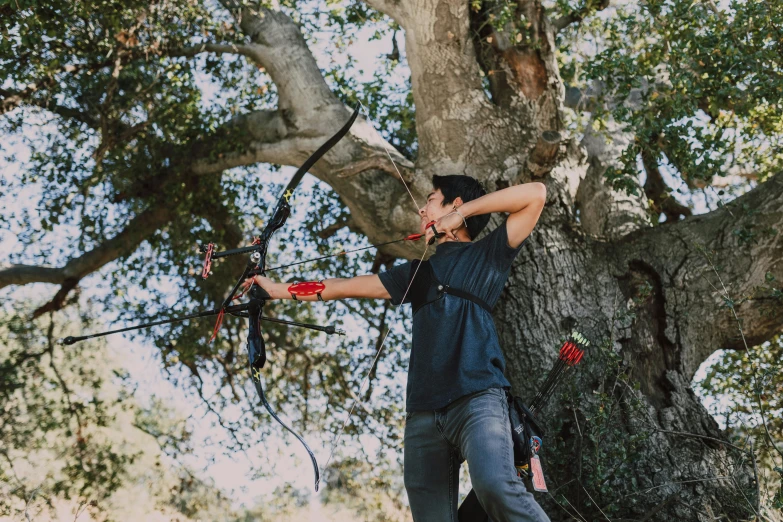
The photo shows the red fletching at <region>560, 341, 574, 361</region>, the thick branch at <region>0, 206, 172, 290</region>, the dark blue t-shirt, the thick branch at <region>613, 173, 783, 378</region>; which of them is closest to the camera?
the dark blue t-shirt

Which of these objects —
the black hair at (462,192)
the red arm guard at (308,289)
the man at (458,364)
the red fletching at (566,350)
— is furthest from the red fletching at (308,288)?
the red fletching at (566,350)

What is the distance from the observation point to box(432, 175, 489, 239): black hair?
3.42 m

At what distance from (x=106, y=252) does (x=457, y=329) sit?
5076mm

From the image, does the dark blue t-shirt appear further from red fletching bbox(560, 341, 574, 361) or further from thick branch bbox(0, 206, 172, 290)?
thick branch bbox(0, 206, 172, 290)

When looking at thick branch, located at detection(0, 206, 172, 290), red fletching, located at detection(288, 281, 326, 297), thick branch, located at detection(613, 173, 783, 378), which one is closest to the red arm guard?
red fletching, located at detection(288, 281, 326, 297)

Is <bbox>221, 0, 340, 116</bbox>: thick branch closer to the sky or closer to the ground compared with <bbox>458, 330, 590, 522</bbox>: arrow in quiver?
closer to the sky

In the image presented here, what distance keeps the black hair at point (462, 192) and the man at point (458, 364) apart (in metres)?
0.03

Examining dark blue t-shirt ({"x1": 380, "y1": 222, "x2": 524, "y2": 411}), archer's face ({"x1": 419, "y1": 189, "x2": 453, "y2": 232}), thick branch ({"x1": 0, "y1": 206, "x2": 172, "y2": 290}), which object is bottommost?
dark blue t-shirt ({"x1": 380, "y1": 222, "x2": 524, "y2": 411})

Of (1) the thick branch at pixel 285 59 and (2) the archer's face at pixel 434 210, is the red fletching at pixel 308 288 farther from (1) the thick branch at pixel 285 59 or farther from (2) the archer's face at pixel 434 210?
(1) the thick branch at pixel 285 59

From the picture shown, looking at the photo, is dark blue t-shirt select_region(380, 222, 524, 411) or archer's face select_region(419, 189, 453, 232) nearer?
dark blue t-shirt select_region(380, 222, 524, 411)

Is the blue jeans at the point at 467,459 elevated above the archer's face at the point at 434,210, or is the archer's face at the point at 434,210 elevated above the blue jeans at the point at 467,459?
the archer's face at the point at 434,210

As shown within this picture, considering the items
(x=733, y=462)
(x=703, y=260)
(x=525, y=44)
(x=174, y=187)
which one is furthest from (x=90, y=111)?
(x=733, y=462)

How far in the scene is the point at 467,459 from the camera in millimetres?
2713

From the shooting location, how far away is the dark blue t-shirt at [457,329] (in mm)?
2881
